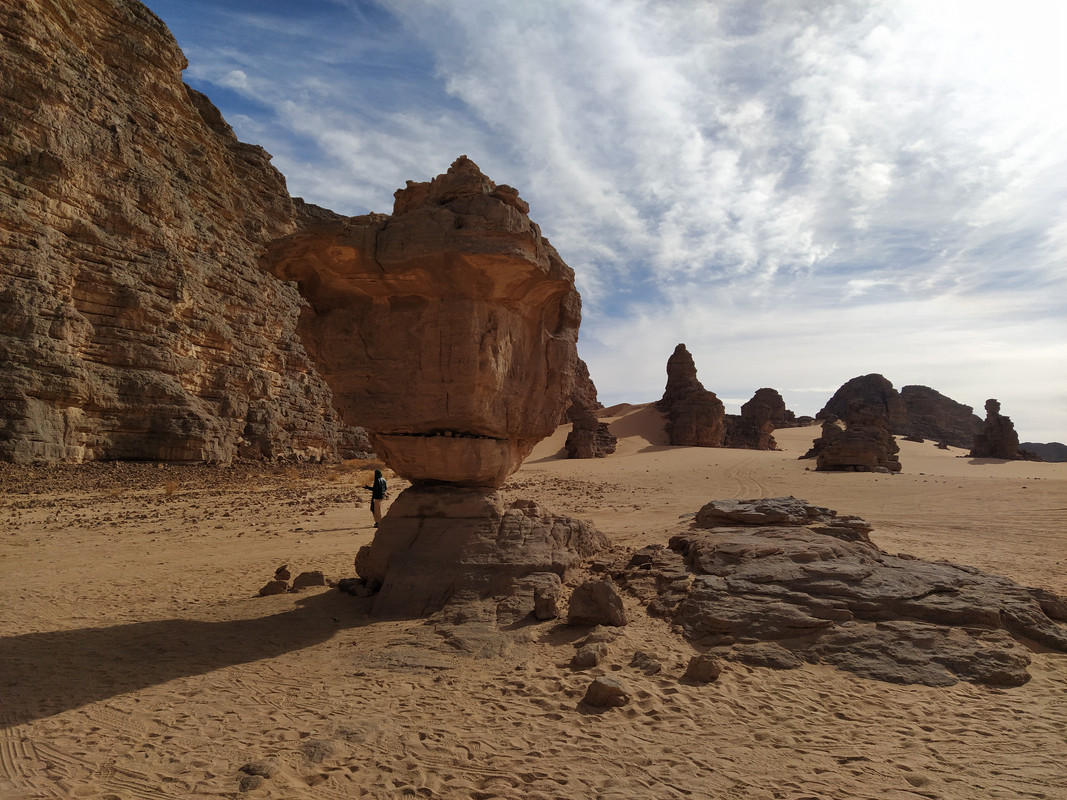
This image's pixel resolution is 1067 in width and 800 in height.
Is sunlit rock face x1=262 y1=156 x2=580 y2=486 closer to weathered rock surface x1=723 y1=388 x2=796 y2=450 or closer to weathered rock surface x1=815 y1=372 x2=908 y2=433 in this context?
weathered rock surface x1=723 y1=388 x2=796 y2=450

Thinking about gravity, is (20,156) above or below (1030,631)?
above

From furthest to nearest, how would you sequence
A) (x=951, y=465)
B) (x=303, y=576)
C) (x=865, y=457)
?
(x=951, y=465)
(x=865, y=457)
(x=303, y=576)

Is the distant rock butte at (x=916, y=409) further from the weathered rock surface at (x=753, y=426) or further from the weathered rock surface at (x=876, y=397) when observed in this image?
the weathered rock surface at (x=753, y=426)

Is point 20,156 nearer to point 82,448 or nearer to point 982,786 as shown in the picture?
point 82,448

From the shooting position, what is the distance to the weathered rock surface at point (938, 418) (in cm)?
5309

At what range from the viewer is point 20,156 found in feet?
56.1

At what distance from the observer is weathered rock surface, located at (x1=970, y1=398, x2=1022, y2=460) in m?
32.1

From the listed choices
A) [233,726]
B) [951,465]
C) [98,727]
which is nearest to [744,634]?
[233,726]

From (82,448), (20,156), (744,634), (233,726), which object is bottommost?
(233,726)

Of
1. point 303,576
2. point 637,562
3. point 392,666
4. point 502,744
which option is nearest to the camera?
point 502,744

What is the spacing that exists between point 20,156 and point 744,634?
2294 centimetres

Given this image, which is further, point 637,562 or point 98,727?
point 637,562

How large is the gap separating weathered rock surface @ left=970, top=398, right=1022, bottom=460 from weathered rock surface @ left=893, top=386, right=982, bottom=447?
1890cm

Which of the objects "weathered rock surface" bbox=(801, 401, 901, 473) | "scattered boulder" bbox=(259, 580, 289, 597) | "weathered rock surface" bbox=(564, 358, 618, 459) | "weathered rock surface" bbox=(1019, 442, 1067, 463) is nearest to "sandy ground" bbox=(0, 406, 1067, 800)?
"scattered boulder" bbox=(259, 580, 289, 597)
